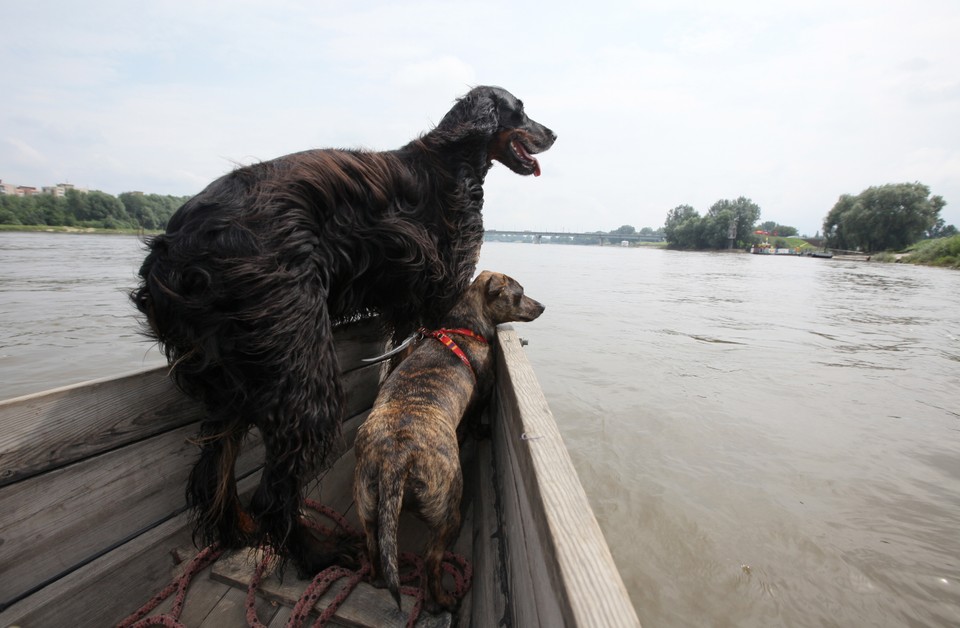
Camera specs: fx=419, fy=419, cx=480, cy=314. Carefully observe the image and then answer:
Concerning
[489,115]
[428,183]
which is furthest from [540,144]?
[428,183]

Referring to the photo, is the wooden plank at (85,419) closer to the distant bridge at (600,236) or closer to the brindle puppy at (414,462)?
the brindle puppy at (414,462)

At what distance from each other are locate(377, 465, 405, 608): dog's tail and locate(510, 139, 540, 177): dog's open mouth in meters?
2.66

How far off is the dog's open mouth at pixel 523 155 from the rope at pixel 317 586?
2.89 meters

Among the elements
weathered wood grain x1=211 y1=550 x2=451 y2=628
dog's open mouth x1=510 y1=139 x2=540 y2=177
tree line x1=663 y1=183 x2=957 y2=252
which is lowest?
weathered wood grain x1=211 y1=550 x2=451 y2=628

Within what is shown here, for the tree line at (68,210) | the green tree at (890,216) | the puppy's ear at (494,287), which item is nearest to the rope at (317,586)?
the puppy's ear at (494,287)

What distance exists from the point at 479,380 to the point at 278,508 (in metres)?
1.57

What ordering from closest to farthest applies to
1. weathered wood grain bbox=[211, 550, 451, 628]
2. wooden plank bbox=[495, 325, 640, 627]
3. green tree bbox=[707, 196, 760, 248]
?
wooden plank bbox=[495, 325, 640, 627], weathered wood grain bbox=[211, 550, 451, 628], green tree bbox=[707, 196, 760, 248]

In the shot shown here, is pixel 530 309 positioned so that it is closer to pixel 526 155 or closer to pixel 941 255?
pixel 526 155

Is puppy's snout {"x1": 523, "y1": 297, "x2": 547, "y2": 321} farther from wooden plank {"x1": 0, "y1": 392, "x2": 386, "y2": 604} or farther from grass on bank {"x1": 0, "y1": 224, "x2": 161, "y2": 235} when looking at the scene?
grass on bank {"x1": 0, "y1": 224, "x2": 161, "y2": 235}

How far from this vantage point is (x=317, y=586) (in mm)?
1828

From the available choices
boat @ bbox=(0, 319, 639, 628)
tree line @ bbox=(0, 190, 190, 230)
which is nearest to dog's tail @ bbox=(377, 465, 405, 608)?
boat @ bbox=(0, 319, 639, 628)

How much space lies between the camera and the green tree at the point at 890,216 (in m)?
47.1

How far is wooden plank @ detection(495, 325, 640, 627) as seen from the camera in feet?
2.62

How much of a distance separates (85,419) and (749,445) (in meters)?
4.80
